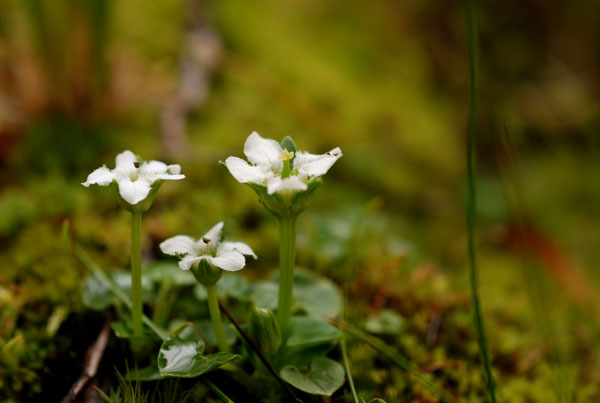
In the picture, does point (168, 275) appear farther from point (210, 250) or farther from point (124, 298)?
point (210, 250)

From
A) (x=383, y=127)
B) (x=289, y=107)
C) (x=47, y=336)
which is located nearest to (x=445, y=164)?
(x=383, y=127)

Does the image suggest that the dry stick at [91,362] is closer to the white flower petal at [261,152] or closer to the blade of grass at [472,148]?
the white flower petal at [261,152]

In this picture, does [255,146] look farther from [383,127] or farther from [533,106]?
[533,106]

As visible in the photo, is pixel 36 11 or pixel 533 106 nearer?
pixel 36 11

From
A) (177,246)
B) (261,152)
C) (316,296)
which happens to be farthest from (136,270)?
(316,296)

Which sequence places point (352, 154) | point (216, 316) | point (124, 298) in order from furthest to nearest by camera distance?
point (352, 154)
point (124, 298)
point (216, 316)

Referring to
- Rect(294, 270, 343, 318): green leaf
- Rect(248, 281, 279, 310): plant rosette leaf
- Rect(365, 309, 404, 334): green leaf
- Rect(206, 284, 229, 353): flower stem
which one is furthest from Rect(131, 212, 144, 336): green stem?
Rect(365, 309, 404, 334): green leaf

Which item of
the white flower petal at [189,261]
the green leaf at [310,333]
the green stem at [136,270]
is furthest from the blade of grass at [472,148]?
the green stem at [136,270]
